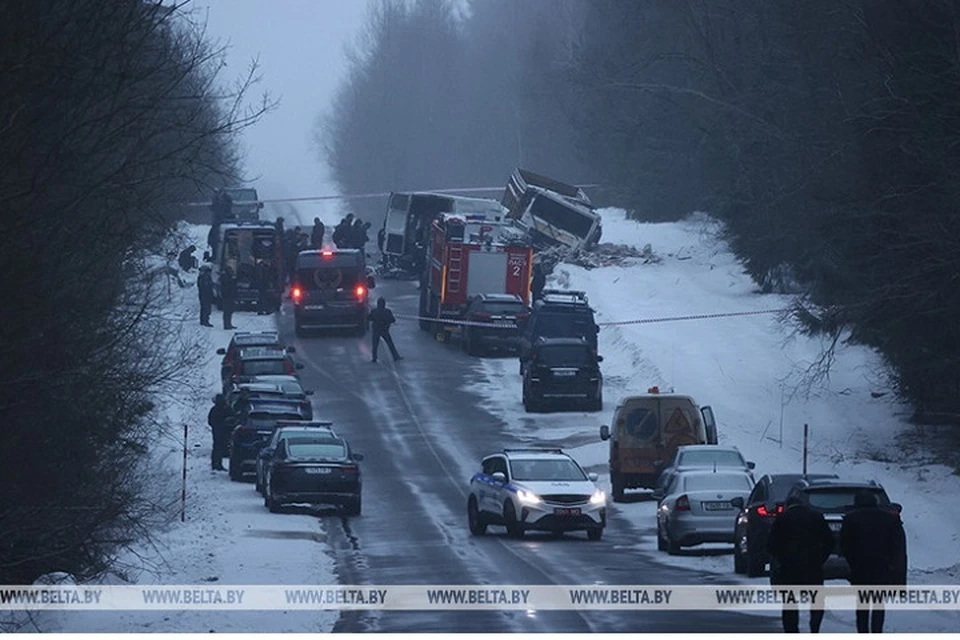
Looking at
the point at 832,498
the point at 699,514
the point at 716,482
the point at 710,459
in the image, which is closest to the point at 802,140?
the point at 710,459

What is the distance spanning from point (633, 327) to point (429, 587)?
35.8 meters

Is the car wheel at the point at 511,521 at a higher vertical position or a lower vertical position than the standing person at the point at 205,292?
lower

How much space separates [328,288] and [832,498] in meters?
36.0

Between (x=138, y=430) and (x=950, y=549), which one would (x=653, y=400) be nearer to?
(x=950, y=549)

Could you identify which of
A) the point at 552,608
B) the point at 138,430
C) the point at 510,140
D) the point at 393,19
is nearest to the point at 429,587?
the point at 552,608

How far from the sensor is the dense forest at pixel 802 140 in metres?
36.7

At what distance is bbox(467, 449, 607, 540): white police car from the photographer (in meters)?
30.7

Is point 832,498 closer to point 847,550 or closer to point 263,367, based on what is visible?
point 847,550

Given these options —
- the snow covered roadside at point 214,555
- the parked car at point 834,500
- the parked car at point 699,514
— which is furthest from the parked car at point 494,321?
the parked car at point 834,500

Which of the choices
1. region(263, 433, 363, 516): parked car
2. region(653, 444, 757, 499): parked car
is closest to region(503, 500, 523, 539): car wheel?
region(653, 444, 757, 499): parked car

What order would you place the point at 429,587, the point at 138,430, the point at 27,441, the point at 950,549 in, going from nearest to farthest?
the point at 27,441
the point at 429,587
the point at 138,430
the point at 950,549

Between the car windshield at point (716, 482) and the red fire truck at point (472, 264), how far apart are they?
27653 mm

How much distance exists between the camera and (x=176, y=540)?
91.0 feet

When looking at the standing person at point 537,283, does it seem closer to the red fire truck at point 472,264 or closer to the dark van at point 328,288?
the red fire truck at point 472,264
